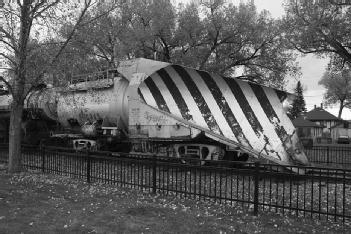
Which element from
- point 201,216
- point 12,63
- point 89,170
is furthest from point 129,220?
point 12,63

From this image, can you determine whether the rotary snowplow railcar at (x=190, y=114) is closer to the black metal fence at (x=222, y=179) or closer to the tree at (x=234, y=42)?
the black metal fence at (x=222, y=179)

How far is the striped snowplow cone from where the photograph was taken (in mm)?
11578

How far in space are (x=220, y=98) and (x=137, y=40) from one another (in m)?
21.2

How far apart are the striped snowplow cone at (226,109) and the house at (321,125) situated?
56.2m

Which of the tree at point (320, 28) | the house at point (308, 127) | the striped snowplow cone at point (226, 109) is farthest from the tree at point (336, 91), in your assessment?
the striped snowplow cone at point (226, 109)

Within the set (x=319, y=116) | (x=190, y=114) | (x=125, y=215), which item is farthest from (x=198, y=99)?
(x=319, y=116)

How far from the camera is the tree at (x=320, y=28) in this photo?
24891 millimetres

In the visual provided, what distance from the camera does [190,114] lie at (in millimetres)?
11742

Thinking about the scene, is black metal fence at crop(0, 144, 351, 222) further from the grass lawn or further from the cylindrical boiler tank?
the cylindrical boiler tank

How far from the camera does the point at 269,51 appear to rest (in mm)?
33062

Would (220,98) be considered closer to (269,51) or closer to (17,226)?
(17,226)

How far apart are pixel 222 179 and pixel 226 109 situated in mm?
2711

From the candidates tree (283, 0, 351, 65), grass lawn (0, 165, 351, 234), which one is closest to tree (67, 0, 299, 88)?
tree (283, 0, 351, 65)

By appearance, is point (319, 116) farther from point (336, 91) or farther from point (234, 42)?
point (234, 42)
